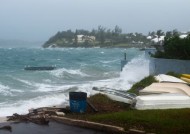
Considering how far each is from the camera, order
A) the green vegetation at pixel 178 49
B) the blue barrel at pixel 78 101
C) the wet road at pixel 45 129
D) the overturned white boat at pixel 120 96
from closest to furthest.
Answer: the wet road at pixel 45 129, the blue barrel at pixel 78 101, the overturned white boat at pixel 120 96, the green vegetation at pixel 178 49

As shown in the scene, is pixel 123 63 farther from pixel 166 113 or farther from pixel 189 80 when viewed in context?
pixel 166 113

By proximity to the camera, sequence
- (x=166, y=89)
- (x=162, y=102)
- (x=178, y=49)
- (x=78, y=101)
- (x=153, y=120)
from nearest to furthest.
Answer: (x=153, y=120) → (x=78, y=101) → (x=162, y=102) → (x=166, y=89) → (x=178, y=49)

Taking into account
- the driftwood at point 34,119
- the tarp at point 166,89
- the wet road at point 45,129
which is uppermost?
the tarp at point 166,89

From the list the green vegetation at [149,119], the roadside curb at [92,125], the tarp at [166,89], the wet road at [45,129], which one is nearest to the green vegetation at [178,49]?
the tarp at [166,89]

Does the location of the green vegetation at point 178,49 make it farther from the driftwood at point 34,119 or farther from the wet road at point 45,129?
the wet road at point 45,129

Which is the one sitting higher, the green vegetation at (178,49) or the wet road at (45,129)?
the green vegetation at (178,49)

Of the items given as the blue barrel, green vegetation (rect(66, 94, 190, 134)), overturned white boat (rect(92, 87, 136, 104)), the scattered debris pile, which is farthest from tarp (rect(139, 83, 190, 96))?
the scattered debris pile

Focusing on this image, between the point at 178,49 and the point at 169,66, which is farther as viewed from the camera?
the point at 178,49

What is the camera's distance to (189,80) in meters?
20.6

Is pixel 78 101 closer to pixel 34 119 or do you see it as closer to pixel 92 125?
pixel 34 119

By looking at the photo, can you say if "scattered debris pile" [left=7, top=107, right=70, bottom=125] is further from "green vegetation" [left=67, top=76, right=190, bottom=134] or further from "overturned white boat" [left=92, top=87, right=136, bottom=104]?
"overturned white boat" [left=92, top=87, right=136, bottom=104]

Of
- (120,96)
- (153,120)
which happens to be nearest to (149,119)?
(153,120)

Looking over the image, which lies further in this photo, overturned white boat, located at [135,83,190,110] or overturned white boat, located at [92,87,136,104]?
overturned white boat, located at [92,87,136,104]

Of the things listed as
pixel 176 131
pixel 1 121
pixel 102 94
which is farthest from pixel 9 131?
pixel 102 94
